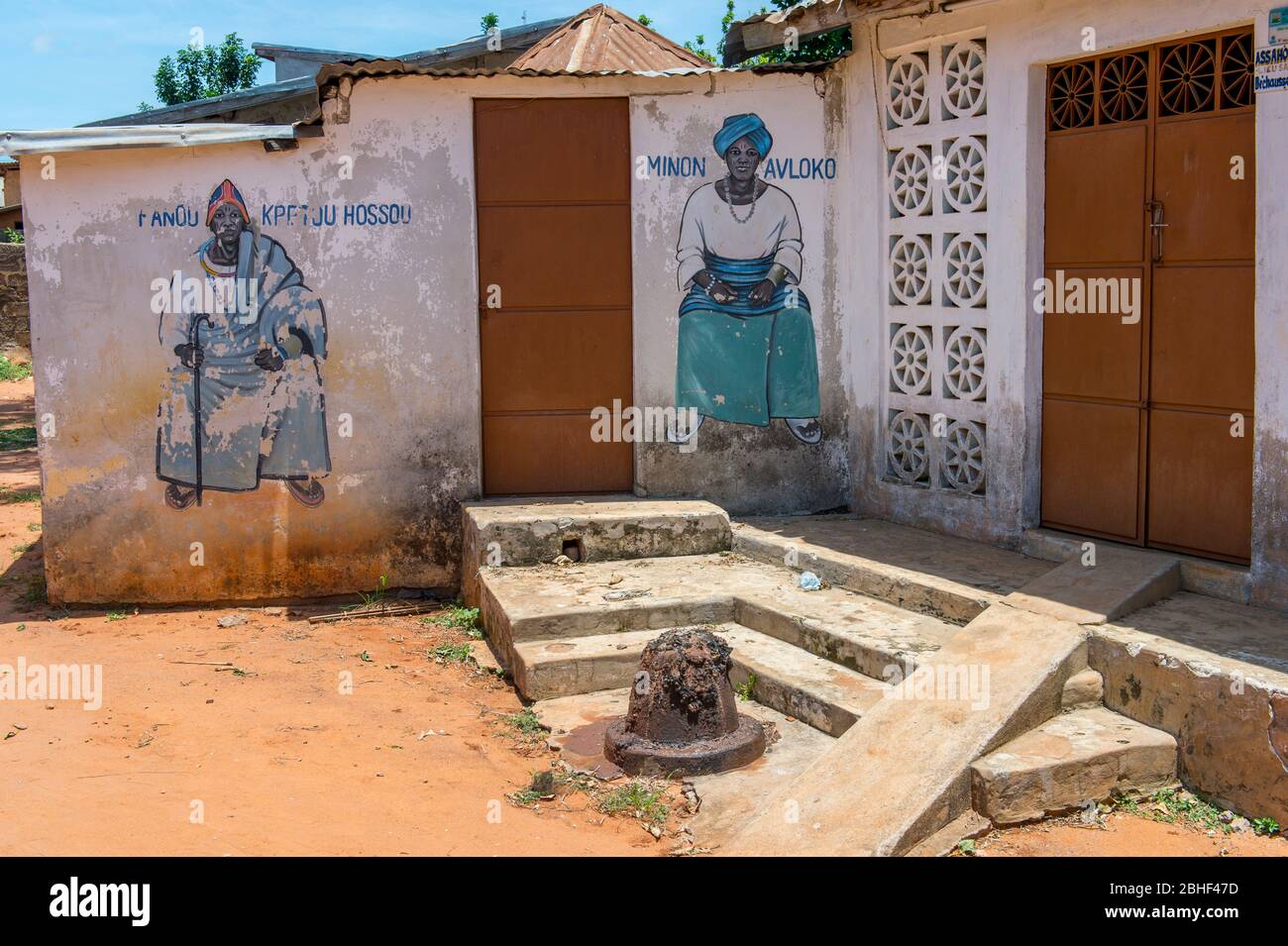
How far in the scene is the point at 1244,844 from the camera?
17.5ft

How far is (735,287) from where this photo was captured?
9.41 m

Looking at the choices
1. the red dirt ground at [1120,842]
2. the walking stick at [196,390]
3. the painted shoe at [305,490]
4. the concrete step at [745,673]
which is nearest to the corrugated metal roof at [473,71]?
the walking stick at [196,390]

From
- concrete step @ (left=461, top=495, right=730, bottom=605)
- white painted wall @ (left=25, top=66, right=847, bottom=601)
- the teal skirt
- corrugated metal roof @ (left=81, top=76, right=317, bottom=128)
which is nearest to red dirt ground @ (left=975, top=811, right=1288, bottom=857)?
concrete step @ (left=461, top=495, right=730, bottom=605)

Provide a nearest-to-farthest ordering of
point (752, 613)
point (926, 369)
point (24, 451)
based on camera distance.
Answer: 1. point (752, 613)
2. point (926, 369)
3. point (24, 451)

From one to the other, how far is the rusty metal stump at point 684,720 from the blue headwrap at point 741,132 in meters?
4.33

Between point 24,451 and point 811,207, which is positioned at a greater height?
point 811,207

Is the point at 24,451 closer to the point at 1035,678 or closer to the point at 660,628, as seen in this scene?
the point at 660,628

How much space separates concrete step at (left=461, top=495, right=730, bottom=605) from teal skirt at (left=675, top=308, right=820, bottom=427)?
88cm

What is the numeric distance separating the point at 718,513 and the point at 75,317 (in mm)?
4734

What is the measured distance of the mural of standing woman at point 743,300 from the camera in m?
9.33

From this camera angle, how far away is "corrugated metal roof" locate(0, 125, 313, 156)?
8680mm

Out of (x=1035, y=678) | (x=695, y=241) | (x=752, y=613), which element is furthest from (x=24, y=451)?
(x=1035, y=678)

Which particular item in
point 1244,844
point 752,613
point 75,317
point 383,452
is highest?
point 75,317

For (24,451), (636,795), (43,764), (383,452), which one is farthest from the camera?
(24,451)
